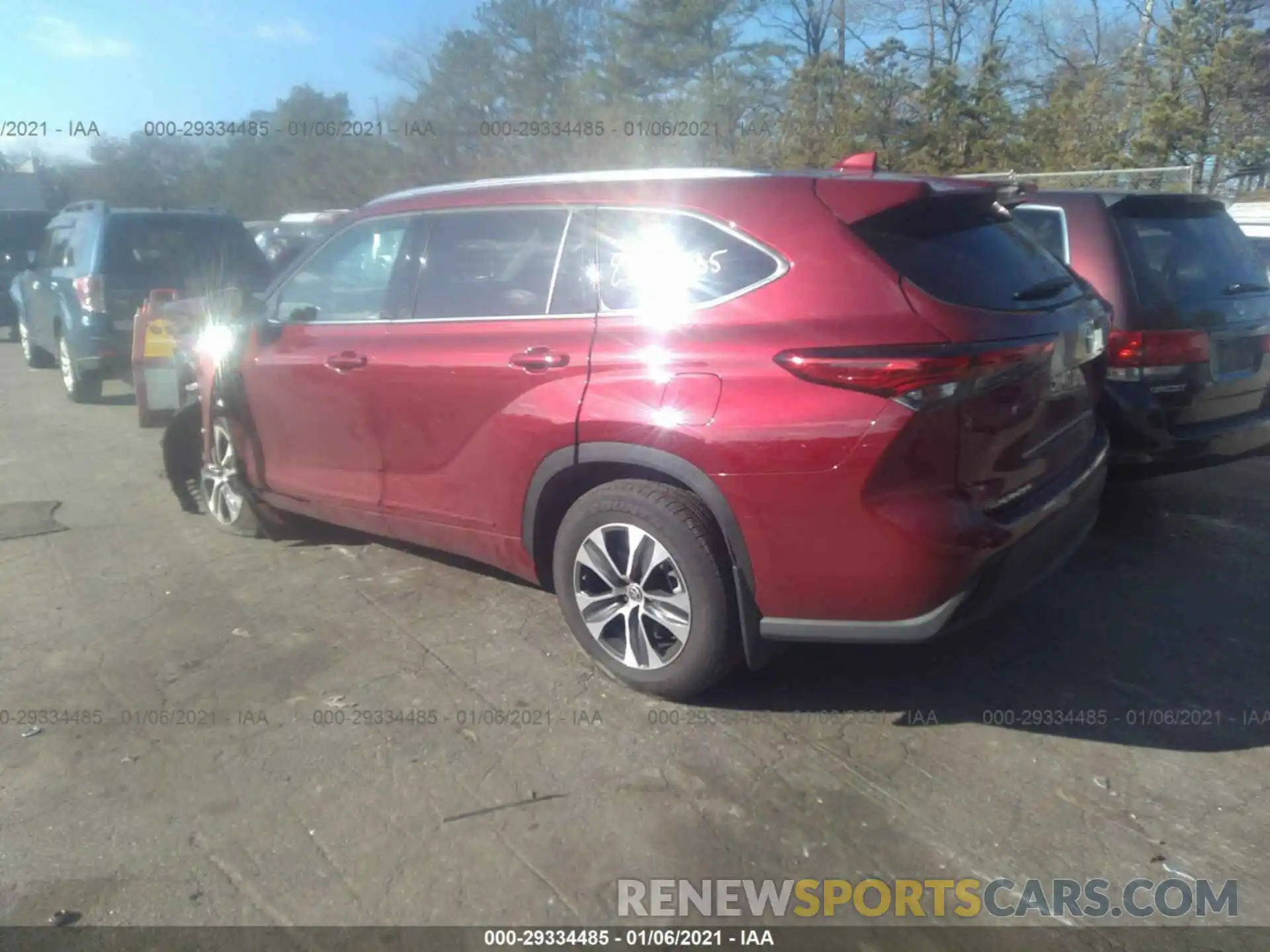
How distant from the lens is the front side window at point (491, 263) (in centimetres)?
410

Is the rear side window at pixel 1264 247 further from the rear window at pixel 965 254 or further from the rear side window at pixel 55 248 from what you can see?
the rear side window at pixel 55 248

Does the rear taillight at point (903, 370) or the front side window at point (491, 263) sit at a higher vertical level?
the front side window at point (491, 263)

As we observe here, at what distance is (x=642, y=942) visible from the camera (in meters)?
2.76

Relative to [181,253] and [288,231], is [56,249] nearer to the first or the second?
Result: [181,253]

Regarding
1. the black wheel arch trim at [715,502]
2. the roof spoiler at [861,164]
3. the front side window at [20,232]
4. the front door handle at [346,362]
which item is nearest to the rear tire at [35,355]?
the front side window at [20,232]

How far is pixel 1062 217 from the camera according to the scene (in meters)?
5.38

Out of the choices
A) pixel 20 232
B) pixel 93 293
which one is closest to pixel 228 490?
pixel 93 293

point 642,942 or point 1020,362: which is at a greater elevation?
point 1020,362

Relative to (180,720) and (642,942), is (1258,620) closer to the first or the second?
(642,942)

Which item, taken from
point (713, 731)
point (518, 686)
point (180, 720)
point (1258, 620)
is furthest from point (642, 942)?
point (1258, 620)

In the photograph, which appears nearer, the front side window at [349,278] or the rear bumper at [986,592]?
the rear bumper at [986,592]

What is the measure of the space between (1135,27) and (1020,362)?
93.3 ft

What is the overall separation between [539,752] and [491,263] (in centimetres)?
193

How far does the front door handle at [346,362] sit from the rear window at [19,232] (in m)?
13.9
